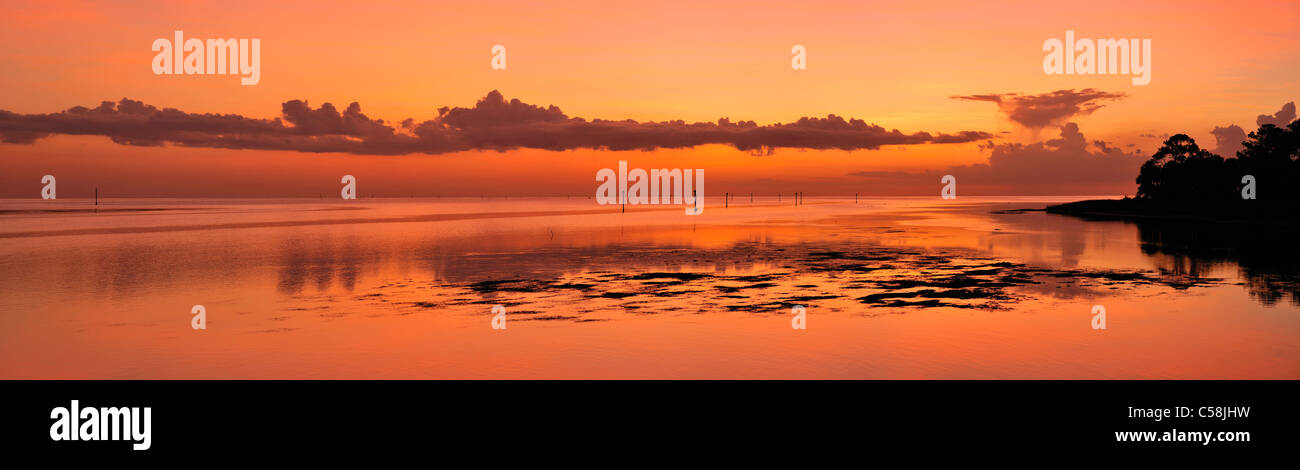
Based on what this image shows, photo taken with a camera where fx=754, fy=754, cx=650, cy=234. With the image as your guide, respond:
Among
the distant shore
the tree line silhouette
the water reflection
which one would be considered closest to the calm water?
the water reflection

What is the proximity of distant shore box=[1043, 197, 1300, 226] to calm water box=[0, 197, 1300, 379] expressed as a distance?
4534cm

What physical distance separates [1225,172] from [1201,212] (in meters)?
10.7

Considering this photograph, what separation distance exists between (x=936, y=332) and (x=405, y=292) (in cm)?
1344

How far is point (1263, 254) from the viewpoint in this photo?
104 ft

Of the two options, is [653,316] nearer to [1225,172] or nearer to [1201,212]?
[1201,212]

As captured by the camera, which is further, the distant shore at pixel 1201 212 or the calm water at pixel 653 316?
the distant shore at pixel 1201 212

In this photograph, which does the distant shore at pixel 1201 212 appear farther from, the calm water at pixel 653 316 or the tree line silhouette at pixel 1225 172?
the calm water at pixel 653 316

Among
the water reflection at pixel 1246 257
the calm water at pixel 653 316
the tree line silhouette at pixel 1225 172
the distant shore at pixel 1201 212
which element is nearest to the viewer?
the calm water at pixel 653 316

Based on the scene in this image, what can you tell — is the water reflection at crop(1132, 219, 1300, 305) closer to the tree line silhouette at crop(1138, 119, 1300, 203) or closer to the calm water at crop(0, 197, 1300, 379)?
the calm water at crop(0, 197, 1300, 379)

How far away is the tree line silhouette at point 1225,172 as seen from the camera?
76.4 metres

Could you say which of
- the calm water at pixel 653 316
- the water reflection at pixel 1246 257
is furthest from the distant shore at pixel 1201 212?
the calm water at pixel 653 316

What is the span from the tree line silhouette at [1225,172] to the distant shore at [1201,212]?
1086 millimetres
